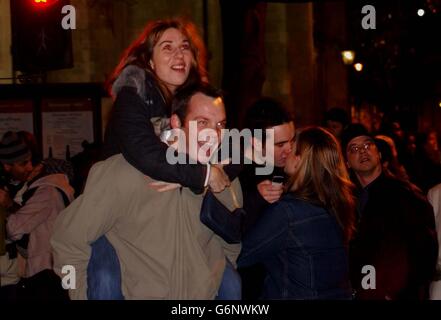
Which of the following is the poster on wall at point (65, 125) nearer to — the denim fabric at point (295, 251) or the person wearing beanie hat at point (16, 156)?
the person wearing beanie hat at point (16, 156)

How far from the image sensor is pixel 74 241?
3758 millimetres

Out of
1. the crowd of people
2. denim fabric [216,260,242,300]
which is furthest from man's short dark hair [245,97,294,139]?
denim fabric [216,260,242,300]

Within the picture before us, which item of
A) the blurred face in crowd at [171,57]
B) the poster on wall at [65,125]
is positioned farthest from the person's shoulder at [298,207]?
the poster on wall at [65,125]

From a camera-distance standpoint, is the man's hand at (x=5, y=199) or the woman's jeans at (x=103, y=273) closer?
the woman's jeans at (x=103, y=273)

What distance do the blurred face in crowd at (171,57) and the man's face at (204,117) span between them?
493 millimetres

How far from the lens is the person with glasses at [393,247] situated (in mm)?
5797

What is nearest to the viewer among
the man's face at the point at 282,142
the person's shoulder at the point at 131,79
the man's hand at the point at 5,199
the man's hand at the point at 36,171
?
the person's shoulder at the point at 131,79

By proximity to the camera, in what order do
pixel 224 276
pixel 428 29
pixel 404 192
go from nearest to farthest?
pixel 224 276 → pixel 404 192 → pixel 428 29

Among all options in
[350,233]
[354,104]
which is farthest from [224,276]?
[354,104]

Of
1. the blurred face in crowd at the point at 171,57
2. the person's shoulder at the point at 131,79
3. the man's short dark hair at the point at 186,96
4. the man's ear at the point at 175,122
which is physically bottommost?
the man's ear at the point at 175,122

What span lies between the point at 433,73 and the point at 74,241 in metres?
34.3
